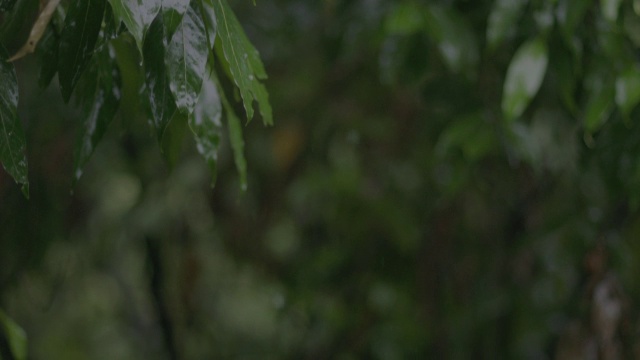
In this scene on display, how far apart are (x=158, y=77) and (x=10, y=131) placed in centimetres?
13

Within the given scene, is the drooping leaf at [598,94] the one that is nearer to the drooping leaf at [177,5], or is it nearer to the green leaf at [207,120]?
the green leaf at [207,120]

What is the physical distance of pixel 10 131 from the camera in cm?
69

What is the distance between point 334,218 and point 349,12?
2.35 feet

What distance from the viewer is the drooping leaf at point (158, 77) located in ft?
2.24

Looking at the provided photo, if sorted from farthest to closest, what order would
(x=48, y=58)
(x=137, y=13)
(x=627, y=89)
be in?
(x=627, y=89) < (x=48, y=58) < (x=137, y=13)

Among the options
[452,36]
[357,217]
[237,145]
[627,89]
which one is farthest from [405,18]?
[357,217]

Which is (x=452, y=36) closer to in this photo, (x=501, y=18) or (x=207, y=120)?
(x=501, y=18)

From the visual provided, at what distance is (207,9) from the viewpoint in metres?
0.73

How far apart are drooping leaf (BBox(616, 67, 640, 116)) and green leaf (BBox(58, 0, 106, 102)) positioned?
0.71 m

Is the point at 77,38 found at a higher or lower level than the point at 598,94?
higher

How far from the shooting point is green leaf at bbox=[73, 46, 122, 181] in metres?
0.82

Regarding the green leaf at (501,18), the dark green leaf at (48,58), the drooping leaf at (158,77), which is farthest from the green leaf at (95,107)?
the green leaf at (501,18)

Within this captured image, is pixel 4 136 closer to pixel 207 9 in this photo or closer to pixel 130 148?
pixel 207 9

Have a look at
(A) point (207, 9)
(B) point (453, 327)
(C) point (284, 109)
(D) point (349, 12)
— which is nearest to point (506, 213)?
(B) point (453, 327)
